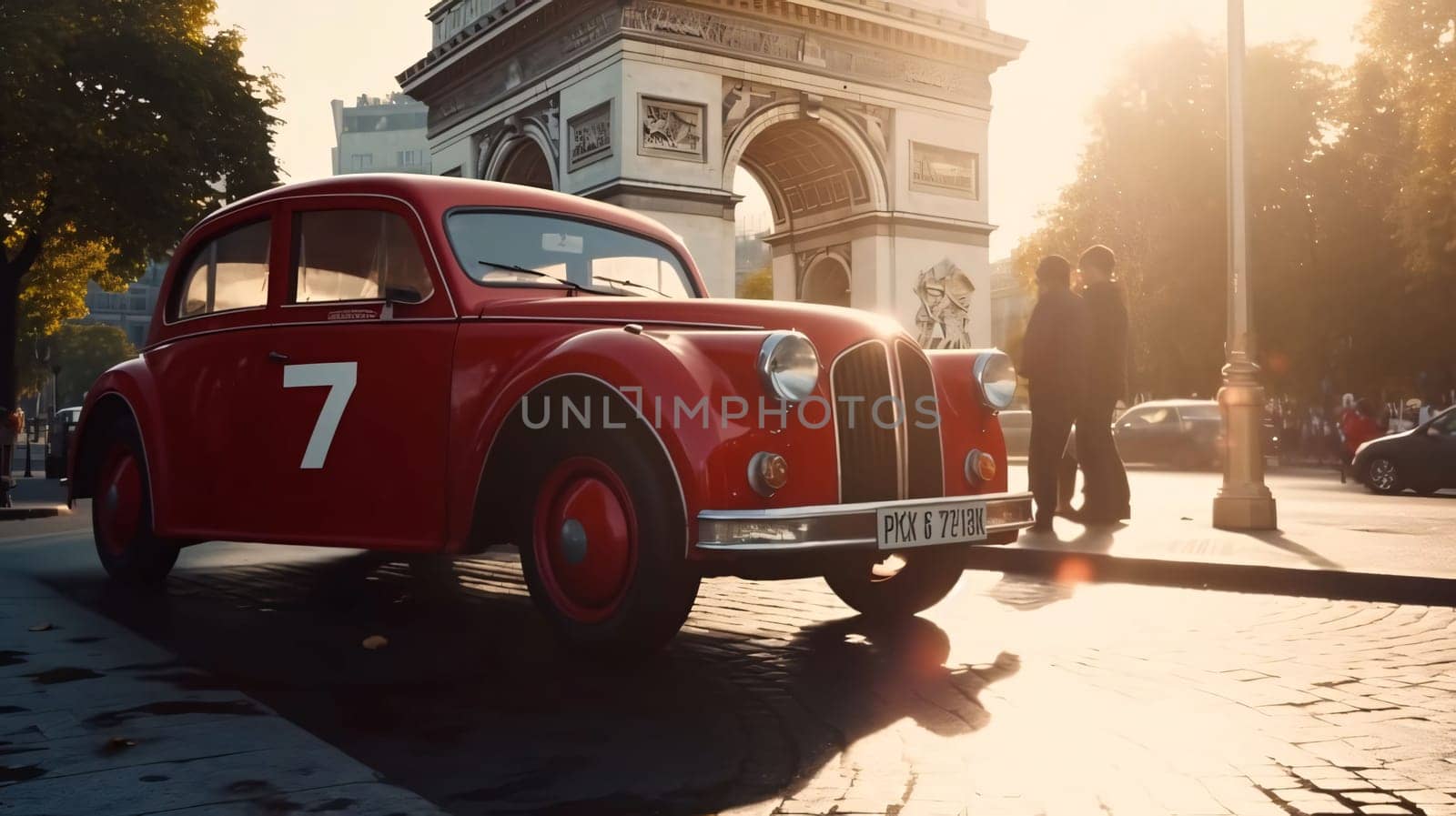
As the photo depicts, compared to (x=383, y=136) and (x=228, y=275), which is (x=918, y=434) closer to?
(x=228, y=275)

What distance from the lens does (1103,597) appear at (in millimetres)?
6863

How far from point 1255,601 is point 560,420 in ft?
12.3

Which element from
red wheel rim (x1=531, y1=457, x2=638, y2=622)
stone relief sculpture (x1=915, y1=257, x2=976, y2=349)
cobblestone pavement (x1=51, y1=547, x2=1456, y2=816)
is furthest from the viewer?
stone relief sculpture (x1=915, y1=257, x2=976, y2=349)

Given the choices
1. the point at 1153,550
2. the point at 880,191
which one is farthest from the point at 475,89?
the point at 1153,550

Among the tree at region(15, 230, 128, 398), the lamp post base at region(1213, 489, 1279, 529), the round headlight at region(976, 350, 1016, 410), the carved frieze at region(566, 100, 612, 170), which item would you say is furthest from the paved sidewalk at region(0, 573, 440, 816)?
the tree at region(15, 230, 128, 398)

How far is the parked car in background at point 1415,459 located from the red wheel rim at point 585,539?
642 inches

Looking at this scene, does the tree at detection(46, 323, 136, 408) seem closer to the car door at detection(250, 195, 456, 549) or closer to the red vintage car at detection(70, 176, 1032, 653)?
the red vintage car at detection(70, 176, 1032, 653)

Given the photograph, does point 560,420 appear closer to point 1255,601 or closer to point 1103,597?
point 1103,597

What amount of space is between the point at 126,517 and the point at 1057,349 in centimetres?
584

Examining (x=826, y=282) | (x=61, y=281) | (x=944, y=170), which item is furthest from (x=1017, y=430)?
(x=61, y=281)

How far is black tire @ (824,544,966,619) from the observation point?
19.0 feet

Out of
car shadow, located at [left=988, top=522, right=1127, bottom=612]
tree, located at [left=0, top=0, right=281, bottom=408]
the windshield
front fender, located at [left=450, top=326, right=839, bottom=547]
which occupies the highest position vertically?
tree, located at [left=0, top=0, right=281, bottom=408]

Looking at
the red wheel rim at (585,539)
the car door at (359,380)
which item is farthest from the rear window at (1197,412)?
the red wheel rim at (585,539)

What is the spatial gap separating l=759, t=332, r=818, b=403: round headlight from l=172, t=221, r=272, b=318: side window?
2.80 m
